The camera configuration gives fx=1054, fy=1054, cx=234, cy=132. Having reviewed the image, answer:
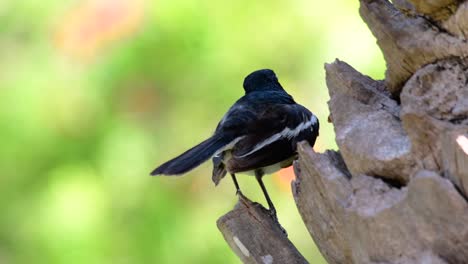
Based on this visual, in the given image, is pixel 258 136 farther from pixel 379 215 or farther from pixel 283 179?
pixel 379 215

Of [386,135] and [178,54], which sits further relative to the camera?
[178,54]

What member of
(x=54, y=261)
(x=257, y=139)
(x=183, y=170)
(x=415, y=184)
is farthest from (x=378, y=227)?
(x=54, y=261)

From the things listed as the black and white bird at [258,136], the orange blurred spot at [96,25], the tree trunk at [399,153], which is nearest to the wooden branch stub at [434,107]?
the tree trunk at [399,153]

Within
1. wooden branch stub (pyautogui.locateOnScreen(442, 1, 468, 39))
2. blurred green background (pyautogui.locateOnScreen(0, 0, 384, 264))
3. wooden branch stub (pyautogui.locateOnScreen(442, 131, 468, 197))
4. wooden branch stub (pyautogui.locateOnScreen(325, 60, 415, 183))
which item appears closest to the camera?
wooden branch stub (pyautogui.locateOnScreen(442, 131, 468, 197))

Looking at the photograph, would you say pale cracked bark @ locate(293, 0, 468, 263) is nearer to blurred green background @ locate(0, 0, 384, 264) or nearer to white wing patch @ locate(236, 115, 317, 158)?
white wing patch @ locate(236, 115, 317, 158)

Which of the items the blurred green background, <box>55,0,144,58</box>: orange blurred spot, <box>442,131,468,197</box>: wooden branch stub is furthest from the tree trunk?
<box>55,0,144,58</box>: orange blurred spot

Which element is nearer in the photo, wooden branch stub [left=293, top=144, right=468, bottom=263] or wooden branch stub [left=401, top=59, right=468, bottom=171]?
wooden branch stub [left=293, top=144, right=468, bottom=263]

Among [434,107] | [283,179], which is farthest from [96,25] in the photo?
[434,107]

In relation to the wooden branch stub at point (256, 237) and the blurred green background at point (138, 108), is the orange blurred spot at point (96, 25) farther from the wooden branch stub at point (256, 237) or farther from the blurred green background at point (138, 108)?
the wooden branch stub at point (256, 237)

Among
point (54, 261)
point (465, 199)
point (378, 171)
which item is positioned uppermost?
point (54, 261)

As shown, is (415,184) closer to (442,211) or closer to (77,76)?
(442,211)
